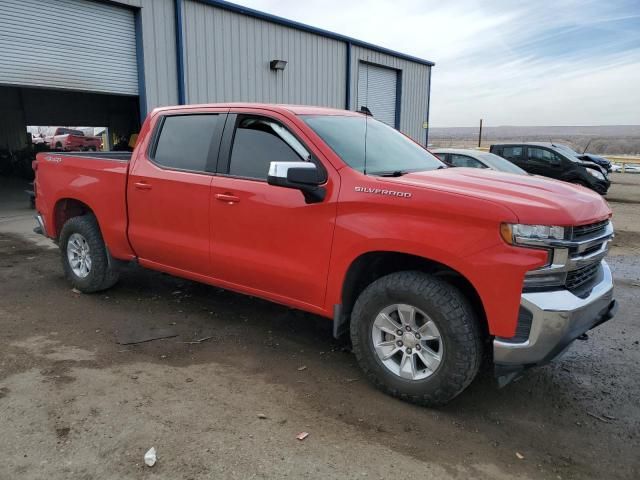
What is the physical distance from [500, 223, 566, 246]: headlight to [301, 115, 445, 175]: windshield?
43.9 inches

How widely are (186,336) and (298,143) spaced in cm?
196

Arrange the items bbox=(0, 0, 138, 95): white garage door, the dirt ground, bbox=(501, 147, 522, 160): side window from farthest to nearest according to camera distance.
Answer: bbox=(501, 147, 522, 160): side window → bbox=(0, 0, 138, 95): white garage door → the dirt ground

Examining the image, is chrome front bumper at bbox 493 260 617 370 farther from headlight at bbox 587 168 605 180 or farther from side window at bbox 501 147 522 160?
side window at bbox 501 147 522 160

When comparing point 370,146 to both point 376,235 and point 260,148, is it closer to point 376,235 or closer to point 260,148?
point 260,148

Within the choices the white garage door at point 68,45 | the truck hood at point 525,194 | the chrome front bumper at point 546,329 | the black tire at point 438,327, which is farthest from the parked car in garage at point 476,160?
the chrome front bumper at point 546,329

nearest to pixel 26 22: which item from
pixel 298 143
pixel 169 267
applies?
pixel 169 267

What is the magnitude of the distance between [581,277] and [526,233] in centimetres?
63

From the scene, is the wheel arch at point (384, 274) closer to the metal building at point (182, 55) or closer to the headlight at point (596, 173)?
the metal building at point (182, 55)

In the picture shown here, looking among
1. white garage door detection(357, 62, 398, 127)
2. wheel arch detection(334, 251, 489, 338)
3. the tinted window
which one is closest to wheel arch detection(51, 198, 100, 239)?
wheel arch detection(334, 251, 489, 338)

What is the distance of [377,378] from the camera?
354cm

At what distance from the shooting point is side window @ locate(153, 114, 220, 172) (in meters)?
4.49

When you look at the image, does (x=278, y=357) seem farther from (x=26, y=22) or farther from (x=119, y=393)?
(x=26, y=22)

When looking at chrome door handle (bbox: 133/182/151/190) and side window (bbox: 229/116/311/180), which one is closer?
side window (bbox: 229/116/311/180)

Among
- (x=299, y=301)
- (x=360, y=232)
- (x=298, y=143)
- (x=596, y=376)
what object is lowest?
(x=596, y=376)
